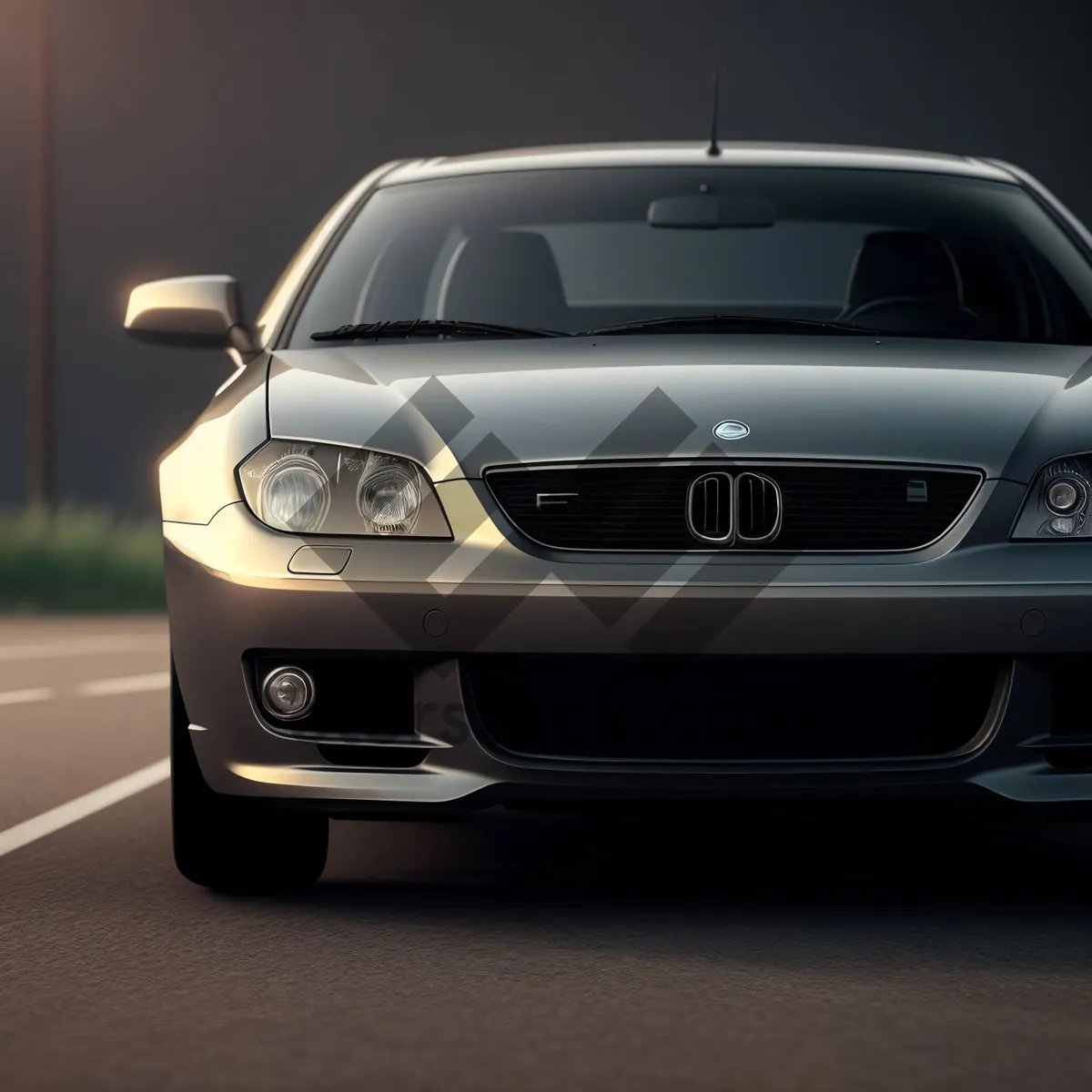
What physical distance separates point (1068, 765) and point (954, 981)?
61 cm

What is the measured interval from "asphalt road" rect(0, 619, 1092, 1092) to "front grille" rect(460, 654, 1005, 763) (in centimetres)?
39

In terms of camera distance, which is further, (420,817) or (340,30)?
(340,30)

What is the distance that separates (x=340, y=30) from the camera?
90.7ft

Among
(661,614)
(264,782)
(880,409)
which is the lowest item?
(264,782)

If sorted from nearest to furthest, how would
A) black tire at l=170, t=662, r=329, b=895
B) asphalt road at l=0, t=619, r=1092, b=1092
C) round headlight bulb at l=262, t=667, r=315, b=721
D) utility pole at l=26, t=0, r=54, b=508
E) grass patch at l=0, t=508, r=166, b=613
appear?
asphalt road at l=0, t=619, r=1092, b=1092
round headlight bulb at l=262, t=667, r=315, b=721
black tire at l=170, t=662, r=329, b=895
grass patch at l=0, t=508, r=166, b=613
utility pole at l=26, t=0, r=54, b=508

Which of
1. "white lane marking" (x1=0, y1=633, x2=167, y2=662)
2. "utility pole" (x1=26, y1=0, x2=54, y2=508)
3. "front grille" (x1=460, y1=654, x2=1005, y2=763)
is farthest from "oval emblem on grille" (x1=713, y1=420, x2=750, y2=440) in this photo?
"utility pole" (x1=26, y1=0, x2=54, y2=508)

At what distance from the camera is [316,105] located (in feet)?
90.0

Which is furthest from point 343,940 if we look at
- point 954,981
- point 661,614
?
point 954,981

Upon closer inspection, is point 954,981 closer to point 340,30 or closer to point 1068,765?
point 1068,765

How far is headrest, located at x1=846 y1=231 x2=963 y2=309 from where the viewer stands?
6375mm

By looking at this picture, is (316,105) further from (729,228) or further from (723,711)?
(723,711)

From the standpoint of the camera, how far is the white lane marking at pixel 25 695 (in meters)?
10.4

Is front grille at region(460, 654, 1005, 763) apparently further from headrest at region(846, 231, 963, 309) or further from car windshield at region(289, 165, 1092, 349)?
headrest at region(846, 231, 963, 309)

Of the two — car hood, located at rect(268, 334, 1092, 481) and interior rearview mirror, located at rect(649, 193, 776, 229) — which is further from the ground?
interior rearview mirror, located at rect(649, 193, 776, 229)
